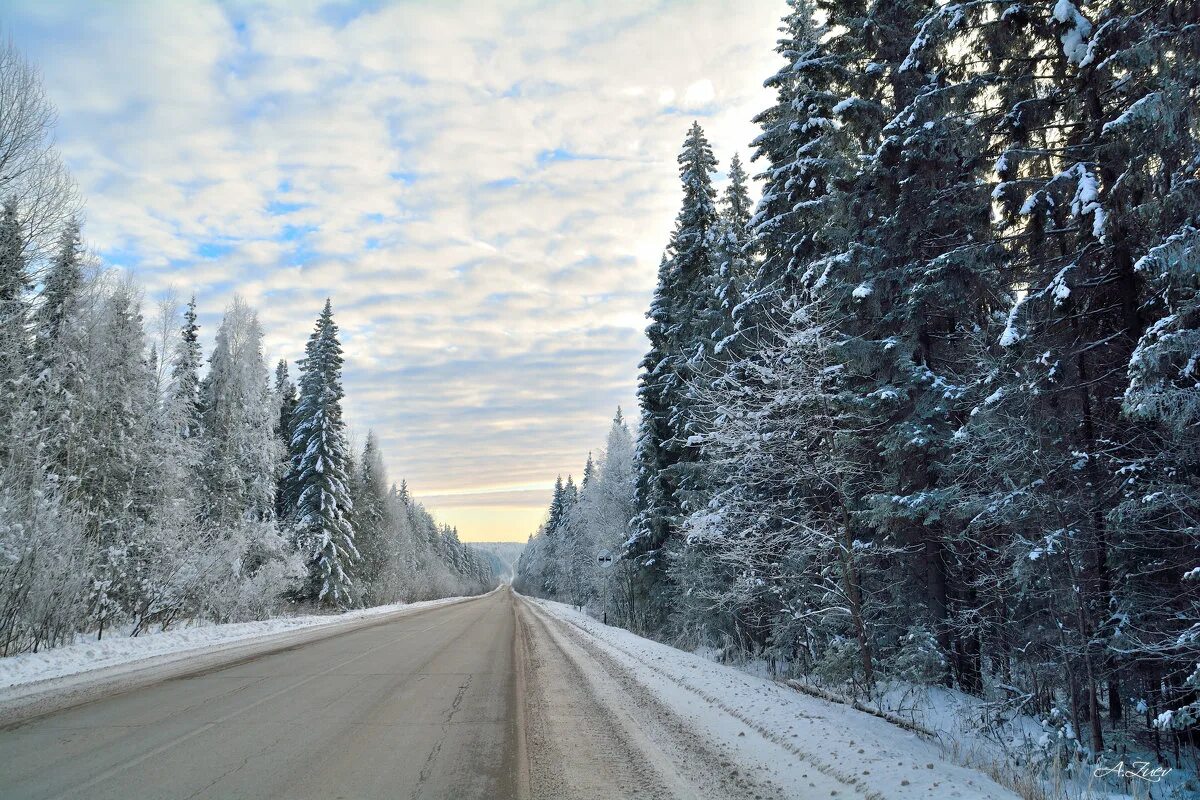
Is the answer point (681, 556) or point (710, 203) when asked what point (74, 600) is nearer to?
point (681, 556)

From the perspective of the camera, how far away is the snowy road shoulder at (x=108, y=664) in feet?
29.0

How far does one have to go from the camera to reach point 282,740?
22.1 ft

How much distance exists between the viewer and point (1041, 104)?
32.5ft

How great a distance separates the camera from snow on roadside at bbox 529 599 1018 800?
526cm

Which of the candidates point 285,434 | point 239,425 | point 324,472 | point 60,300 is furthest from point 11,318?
point 285,434

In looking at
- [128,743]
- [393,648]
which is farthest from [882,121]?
[393,648]

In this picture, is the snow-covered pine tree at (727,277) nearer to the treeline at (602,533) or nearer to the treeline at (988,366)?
the treeline at (988,366)

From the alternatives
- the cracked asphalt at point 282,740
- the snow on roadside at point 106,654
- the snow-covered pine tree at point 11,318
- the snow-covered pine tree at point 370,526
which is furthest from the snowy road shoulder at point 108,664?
the snow-covered pine tree at point 370,526

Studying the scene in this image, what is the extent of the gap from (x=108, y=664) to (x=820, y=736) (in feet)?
43.2

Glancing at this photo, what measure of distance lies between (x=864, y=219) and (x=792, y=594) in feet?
27.1

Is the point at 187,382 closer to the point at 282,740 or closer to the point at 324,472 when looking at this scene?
the point at 324,472

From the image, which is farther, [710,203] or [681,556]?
[710,203]

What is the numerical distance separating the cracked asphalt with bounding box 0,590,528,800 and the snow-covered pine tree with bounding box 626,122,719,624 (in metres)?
10.7

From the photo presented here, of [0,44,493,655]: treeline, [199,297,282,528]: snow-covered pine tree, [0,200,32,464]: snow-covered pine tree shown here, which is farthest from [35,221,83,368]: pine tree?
[199,297,282,528]: snow-covered pine tree
